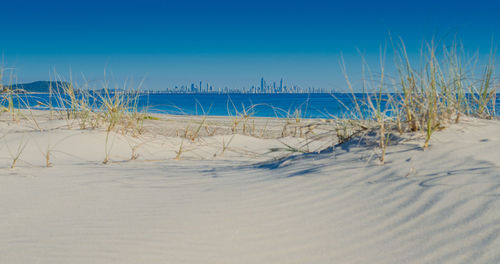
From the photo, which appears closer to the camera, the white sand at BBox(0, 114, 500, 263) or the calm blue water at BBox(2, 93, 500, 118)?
the white sand at BBox(0, 114, 500, 263)

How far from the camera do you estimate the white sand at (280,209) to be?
1453 millimetres

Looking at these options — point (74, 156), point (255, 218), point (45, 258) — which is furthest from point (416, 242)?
point (74, 156)

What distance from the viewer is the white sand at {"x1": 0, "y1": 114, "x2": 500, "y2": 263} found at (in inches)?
57.2

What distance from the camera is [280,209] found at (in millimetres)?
1832

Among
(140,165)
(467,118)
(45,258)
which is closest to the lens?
(45,258)

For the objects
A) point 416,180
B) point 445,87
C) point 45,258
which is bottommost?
point 45,258

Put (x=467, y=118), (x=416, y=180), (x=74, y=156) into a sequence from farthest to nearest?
(x=74, y=156) → (x=467, y=118) → (x=416, y=180)

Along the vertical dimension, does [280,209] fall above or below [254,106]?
below

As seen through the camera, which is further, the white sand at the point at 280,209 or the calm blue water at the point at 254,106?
the calm blue water at the point at 254,106

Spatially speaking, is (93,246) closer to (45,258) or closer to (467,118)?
(45,258)

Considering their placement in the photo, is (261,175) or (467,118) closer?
(261,175)

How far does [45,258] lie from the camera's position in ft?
4.64

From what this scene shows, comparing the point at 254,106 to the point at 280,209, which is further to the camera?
the point at 254,106

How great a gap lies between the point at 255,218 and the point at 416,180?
78 centimetres
